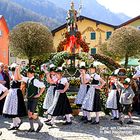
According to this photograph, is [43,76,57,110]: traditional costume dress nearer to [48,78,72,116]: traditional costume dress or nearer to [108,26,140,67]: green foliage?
[48,78,72,116]: traditional costume dress

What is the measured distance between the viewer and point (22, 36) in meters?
30.6

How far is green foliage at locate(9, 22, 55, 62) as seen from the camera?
30.6 m

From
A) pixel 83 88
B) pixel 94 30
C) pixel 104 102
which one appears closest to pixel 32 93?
pixel 83 88

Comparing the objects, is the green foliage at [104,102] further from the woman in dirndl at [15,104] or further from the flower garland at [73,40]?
the flower garland at [73,40]

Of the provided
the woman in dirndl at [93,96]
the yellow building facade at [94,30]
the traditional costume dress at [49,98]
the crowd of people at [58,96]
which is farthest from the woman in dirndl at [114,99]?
the yellow building facade at [94,30]

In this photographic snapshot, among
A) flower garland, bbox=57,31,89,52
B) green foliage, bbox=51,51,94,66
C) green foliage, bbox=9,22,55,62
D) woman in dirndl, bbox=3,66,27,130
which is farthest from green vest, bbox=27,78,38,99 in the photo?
green foliage, bbox=9,22,55,62

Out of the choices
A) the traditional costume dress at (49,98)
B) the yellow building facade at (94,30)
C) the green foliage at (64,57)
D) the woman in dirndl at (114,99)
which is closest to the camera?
the traditional costume dress at (49,98)

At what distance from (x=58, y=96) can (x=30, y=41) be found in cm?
2068

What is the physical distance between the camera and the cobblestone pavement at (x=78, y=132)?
9.02 metres

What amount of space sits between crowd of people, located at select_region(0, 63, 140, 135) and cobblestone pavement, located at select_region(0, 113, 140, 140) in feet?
0.78

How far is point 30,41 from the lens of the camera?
100 ft

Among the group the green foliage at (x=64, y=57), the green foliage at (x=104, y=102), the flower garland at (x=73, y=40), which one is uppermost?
the flower garland at (x=73, y=40)

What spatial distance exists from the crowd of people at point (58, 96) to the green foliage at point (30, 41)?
60.2ft

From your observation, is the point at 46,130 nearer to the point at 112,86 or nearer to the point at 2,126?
the point at 2,126
